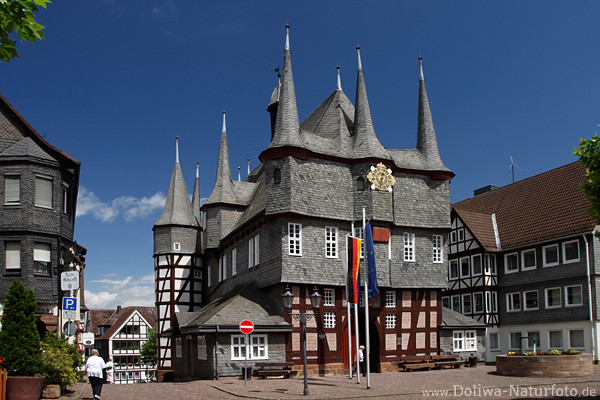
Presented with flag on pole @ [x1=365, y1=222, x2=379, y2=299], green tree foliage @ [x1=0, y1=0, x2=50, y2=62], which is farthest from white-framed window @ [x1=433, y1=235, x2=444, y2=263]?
green tree foliage @ [x1=0, y1=0, x2=50, y2=62]

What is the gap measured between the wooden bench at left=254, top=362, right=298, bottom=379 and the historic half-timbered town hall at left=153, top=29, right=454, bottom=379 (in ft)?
1.67

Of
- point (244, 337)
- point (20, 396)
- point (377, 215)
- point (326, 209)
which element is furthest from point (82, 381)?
point (377, 215)

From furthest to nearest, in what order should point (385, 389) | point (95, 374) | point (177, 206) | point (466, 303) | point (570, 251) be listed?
point (177, 206) < point (466, 303) < point (570, 251) < point (385, 389) < point (95, 374)

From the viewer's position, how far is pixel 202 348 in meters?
33.3

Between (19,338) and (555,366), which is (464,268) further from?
(19,338)

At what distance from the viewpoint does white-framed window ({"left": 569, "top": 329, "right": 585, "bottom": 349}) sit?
3847 centimetres

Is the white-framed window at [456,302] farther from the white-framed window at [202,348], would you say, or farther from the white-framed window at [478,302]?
the white-framed window at [202,348]

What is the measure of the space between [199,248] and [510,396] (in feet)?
114

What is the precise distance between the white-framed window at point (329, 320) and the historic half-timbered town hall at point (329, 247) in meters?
0.06

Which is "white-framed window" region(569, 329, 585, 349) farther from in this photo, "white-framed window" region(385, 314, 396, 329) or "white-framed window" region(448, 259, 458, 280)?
"white-framed window" region(385, 314, 396, 329)

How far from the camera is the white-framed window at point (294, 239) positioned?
34344 millimetres

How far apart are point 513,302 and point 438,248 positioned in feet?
27.7

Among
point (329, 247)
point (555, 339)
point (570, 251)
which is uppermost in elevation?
point (329, 247)

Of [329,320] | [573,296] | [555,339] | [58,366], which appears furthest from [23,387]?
[555,339]
